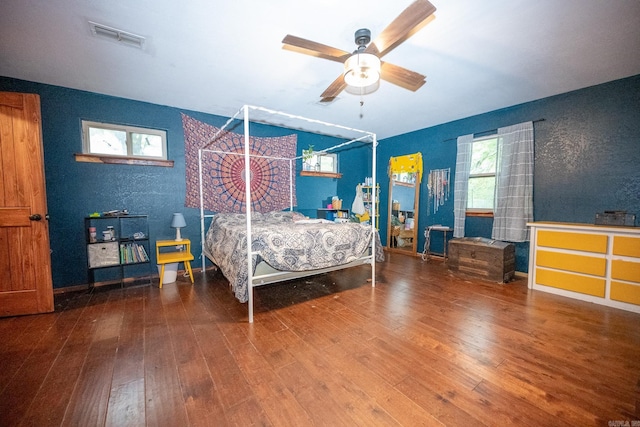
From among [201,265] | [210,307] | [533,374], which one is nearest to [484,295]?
[533,374]

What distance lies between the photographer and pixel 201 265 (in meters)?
3.82

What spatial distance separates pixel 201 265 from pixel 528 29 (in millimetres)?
4706

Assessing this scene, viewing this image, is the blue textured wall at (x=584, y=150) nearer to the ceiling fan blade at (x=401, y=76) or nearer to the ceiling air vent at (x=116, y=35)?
the ceiling fan blade at (x=401, y=76)

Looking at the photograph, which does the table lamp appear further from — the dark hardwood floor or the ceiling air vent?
the ceiling air vent

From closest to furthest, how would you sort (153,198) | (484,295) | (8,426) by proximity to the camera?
(8,426), (484,295), (153,198)

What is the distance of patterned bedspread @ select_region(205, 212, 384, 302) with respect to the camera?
2.29 meters

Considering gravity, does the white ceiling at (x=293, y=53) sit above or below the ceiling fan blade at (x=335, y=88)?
above

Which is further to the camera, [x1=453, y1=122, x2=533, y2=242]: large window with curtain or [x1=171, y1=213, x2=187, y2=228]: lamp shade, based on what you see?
[x1=453, y1=122, x2=533, y2=242]: large window with curtain

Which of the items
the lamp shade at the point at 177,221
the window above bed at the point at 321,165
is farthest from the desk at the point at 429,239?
the lamp shade at the point at 177,221

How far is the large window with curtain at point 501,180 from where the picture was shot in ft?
11.4

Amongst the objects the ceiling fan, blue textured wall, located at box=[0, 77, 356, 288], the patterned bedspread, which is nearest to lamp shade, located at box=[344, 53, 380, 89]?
the ceiling fan

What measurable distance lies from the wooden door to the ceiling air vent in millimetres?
1019

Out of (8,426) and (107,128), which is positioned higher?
(107,128)

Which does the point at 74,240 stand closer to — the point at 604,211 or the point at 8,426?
the point at 8,426
